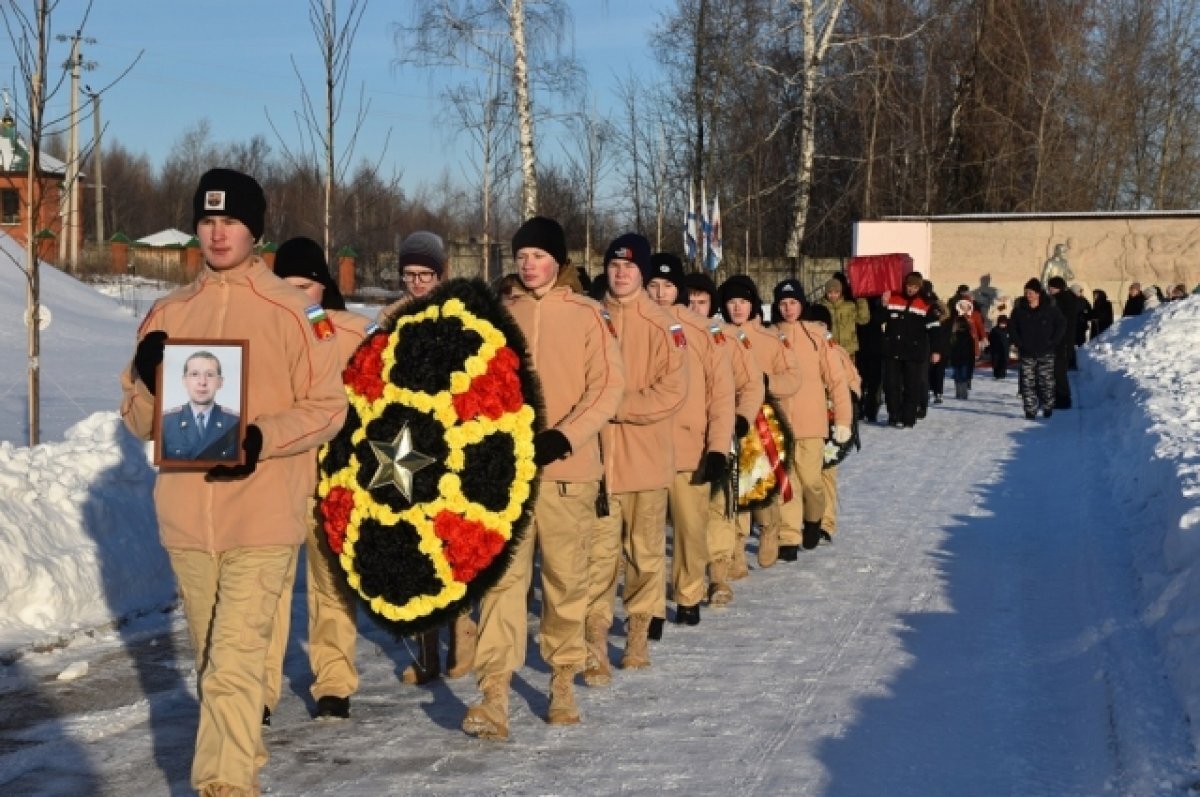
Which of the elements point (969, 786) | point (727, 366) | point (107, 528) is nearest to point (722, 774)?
point (969, 786)

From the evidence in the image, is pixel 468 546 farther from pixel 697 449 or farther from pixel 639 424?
pixel 697 449

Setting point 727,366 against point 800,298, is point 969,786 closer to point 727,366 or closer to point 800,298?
point 727,366

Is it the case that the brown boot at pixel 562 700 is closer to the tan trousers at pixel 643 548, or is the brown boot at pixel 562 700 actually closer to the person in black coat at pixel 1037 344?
the tan trousers at pixel 643 548

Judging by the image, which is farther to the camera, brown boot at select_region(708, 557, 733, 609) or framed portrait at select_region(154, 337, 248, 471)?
brown boot at select_region(708, 557, 733, 609)

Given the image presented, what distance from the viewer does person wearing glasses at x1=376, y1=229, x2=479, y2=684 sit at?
829 cm

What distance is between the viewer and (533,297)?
24.8ft

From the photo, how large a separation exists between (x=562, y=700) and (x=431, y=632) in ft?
3.48

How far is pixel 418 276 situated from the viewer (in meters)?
8.44

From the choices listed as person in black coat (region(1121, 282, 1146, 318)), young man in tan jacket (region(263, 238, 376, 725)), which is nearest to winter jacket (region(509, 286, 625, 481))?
young man in tan jacket (region(263, 238, 376, 725))

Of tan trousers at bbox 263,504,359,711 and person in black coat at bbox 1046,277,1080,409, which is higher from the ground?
person in black coat at bbox 1046,277,1080,409

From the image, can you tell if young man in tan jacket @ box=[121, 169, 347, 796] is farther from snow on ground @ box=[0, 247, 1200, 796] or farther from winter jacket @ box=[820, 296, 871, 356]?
winter jacket @ box=[820, 296, 871, 356]

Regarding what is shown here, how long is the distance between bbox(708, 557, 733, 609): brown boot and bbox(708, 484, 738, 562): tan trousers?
4 cm

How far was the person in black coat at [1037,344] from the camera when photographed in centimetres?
2377

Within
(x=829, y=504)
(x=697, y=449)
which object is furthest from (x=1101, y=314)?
(x=697, y=449)
